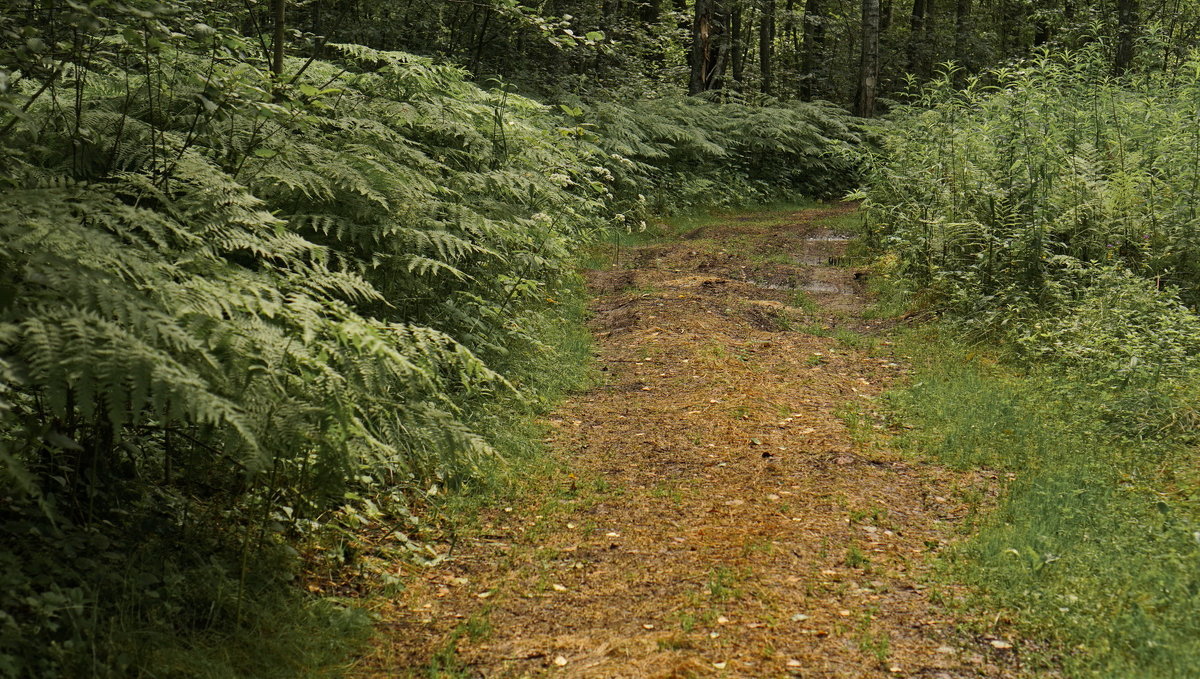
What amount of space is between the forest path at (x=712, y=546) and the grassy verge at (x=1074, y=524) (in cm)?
25

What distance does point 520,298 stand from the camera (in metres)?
8.07

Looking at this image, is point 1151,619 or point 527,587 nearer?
point 1151,619

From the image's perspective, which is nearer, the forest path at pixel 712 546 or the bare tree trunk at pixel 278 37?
the forest path at pixel 712 546

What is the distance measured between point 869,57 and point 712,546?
18.2 meters

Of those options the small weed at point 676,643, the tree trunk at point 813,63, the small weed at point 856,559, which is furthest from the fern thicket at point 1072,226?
the tree trunk at point 813,63

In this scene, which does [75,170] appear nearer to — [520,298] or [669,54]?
[520,298]

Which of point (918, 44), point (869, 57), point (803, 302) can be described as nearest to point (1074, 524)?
point (803, 302)

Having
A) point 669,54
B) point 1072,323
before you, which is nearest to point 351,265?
point 1072,323

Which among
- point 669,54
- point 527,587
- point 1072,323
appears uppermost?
point 669,54

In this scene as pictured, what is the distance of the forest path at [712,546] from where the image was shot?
3559 mm

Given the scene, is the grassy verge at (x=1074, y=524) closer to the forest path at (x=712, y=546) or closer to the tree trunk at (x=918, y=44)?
the forest path at (x=712, y=546)

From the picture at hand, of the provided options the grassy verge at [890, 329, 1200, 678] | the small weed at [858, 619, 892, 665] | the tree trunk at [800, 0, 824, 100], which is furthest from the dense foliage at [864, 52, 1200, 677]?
the tree trunk at [800, 0, 824, 100]

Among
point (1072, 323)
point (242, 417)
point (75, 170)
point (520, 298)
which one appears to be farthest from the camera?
point (520, 298)

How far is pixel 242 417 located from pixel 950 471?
4.30m
